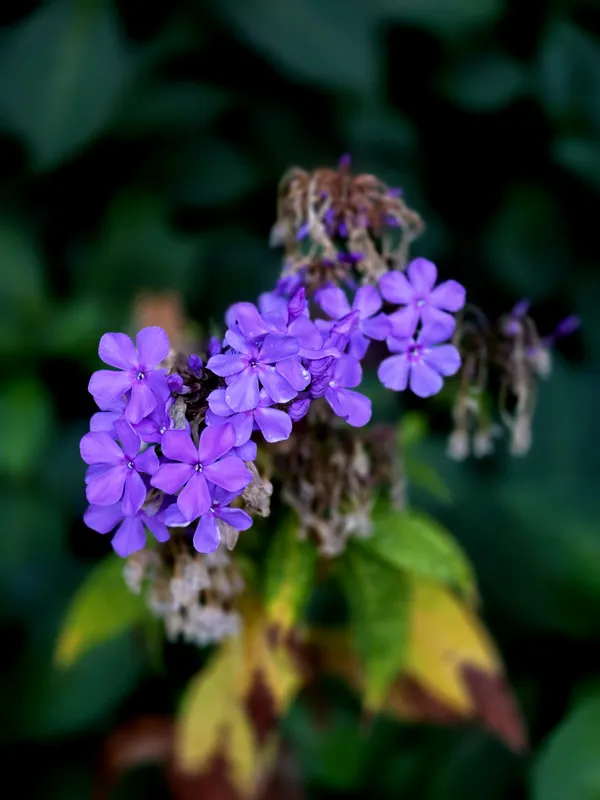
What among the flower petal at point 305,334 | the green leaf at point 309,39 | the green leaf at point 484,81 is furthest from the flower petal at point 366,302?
the green leaf at point 484,81

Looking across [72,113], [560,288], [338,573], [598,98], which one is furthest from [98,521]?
[598,98]

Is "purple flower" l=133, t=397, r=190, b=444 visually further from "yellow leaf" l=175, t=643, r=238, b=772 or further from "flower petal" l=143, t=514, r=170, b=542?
"yellow leaf" l=175, t=643, r=238, b=772

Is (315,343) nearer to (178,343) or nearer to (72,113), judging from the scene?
(178,343)

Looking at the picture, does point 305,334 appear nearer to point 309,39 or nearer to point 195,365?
point 195,365

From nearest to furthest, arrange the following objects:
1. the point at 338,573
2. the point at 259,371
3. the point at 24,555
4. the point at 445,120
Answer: the point at 259,371 < the point at 338,573 < the point at 24,555 < the point at 445,120

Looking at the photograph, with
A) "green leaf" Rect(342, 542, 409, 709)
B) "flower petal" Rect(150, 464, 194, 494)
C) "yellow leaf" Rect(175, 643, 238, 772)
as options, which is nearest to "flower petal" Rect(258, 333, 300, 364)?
"flower petal" Rect(150, 464, 194, 494)

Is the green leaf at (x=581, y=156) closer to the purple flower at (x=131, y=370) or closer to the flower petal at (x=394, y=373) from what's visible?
the flower petal at (x=394, y=373)

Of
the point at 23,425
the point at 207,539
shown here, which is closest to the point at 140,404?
the point at 207,539
